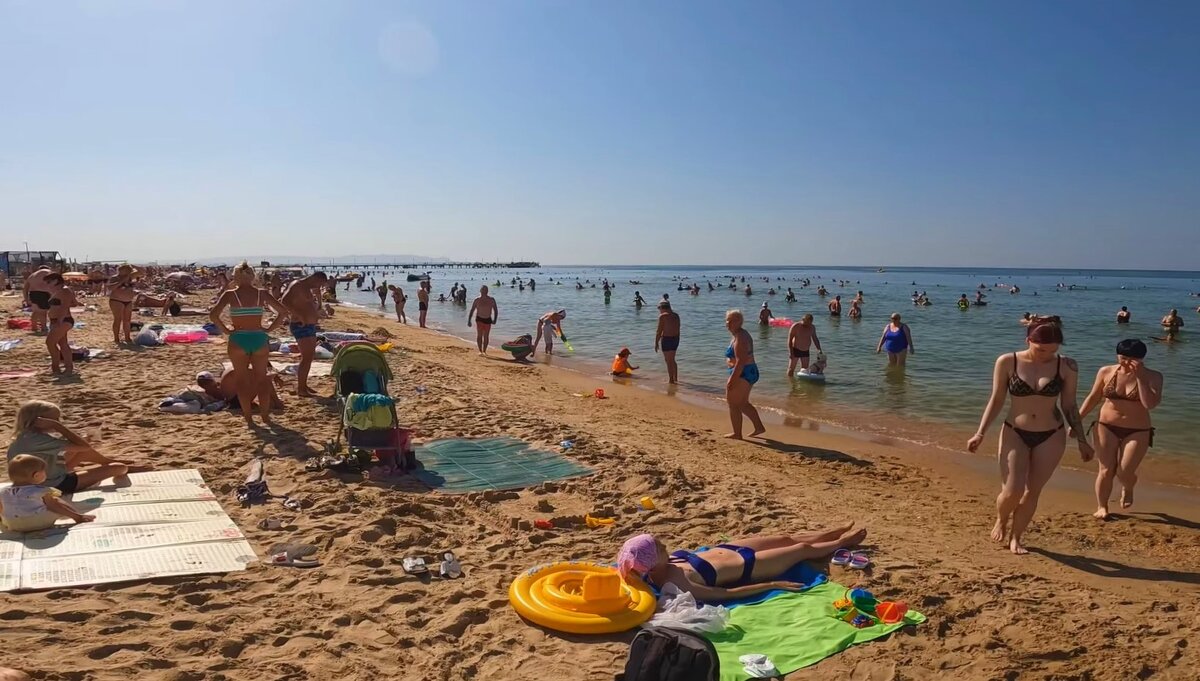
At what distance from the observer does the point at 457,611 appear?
3732mm

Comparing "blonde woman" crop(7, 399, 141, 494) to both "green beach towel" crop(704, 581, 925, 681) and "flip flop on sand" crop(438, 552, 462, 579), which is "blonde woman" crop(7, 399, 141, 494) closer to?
"flip flop on sand" crop(438, 552, 462, 579)

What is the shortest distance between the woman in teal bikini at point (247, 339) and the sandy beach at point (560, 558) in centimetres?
35

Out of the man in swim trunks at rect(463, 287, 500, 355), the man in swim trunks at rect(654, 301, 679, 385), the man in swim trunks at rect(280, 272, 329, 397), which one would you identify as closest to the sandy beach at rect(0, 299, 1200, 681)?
the man in swim trunks at rect(280, 272, 329, 397)

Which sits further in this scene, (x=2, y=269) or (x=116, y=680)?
(x=2, y=269)

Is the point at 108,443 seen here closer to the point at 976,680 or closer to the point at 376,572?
the point at 376,572

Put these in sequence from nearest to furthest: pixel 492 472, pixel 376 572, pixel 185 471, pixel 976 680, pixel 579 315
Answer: pixel 976 680, pixel 376 572, pixel 185 471, pixel 492 472, pixel 579 315

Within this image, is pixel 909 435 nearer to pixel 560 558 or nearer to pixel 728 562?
pixel 728 562

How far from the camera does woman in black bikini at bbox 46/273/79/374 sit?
9.63m

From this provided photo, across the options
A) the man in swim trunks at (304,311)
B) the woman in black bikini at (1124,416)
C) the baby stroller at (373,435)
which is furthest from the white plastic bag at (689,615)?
the man in swim trunks at (304,311)

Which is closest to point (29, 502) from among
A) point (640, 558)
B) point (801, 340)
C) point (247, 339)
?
point (247, 339)

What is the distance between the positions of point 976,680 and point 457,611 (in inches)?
102

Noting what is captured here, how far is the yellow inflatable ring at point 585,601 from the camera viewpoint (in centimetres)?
356

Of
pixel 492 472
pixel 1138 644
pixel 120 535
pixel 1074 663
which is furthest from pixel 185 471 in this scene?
pixel 1138 644

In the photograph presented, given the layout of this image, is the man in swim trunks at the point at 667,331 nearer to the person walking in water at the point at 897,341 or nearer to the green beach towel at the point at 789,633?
the person walking in water at the point at 897,341
